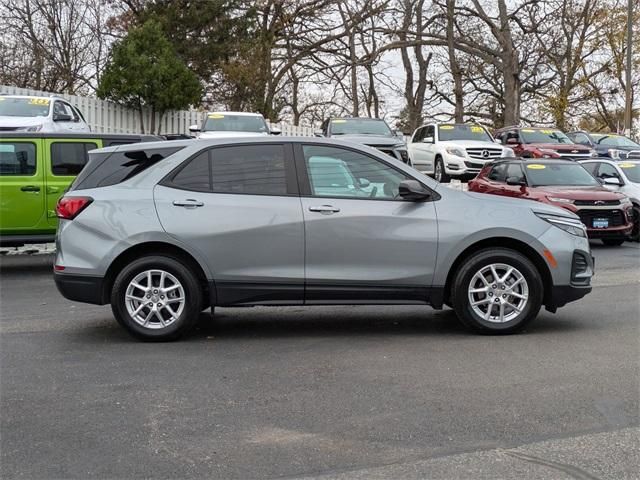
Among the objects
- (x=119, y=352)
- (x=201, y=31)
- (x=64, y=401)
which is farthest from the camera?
(x=201, y=31)

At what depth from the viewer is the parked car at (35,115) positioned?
17797mm

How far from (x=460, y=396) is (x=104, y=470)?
2.40 m

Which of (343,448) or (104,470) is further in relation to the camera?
(343,448)

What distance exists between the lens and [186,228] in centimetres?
709

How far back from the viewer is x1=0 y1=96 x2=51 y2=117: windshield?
1836 centimetres

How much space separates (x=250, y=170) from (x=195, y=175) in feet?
1.62

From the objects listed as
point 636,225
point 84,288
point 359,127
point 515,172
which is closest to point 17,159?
point 84,288

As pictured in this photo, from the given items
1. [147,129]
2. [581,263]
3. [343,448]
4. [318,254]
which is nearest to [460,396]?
[343,448]

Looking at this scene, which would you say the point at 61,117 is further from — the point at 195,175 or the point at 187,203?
the point at 187,203

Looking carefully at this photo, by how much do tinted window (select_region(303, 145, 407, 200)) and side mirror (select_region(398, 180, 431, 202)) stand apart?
0.13m

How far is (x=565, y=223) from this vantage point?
7.50 meters

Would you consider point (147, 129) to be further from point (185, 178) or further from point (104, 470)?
point (104, 470)

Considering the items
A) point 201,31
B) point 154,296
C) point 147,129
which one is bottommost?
point 154,296

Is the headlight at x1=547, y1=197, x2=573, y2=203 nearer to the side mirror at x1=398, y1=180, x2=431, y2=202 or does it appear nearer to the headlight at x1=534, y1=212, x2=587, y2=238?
the headlight at x1=534, y1=212, x2=587, y2=238
